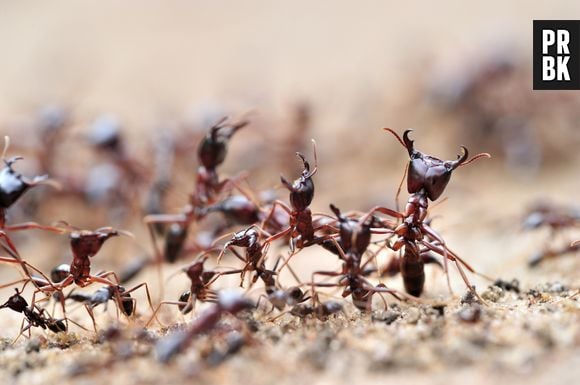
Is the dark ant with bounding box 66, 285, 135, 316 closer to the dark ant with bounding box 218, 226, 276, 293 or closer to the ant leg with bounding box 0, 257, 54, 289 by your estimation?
the ant leg with bounding box 0, 257, 54, 289

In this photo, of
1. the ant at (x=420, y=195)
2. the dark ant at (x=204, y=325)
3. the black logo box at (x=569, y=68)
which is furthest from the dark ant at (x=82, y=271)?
the black logo box at (x=569, y=68)

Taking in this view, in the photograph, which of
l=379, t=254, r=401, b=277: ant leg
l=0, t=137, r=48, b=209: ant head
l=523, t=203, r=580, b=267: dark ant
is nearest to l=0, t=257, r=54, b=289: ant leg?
l=0, t=137, r=48, b=209: ant head

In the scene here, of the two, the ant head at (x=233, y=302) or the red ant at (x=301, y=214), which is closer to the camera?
the ant head at (x=233, y=302)

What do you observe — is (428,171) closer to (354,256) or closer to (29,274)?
(354,256)

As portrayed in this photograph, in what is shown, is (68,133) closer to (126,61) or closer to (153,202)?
(153,202)

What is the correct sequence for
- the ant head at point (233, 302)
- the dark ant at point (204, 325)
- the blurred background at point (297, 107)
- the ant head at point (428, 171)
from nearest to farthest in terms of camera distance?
the dark ant at point (204, 325), the ant head at point (233, 302), the ant head at point (428, 171), the blurred background at point (297, 107)

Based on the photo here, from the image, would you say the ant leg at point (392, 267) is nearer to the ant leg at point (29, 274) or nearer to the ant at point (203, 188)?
the ant at point (203, 188)
